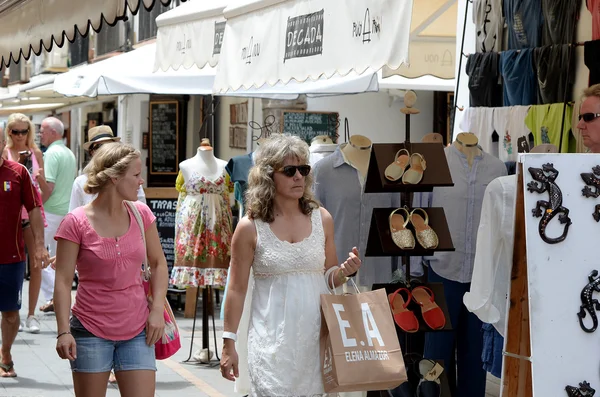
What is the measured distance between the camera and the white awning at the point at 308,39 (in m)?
6.29

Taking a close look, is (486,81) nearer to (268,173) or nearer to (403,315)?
(403,315)

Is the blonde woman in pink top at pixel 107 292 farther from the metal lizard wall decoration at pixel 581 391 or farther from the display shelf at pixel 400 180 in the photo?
the metal lizard wall decoration at pixel 581 391

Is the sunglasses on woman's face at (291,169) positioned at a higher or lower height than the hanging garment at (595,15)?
lower

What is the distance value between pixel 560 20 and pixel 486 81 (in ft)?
3.36

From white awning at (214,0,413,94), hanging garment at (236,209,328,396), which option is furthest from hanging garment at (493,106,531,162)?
hanging garment at (236,209,328,396)

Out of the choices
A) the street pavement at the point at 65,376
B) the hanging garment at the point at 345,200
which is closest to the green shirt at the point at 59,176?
the street pavement at the point at 65,376

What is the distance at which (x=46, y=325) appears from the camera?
1244cm

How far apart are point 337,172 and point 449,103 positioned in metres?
8.74

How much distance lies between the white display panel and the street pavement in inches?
139

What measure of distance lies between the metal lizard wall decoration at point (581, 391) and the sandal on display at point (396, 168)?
1.99m

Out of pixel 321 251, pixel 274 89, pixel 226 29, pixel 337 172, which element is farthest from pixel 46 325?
pixel 321 251

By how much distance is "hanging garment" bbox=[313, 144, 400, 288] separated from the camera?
7.29m

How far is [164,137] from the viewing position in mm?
20891

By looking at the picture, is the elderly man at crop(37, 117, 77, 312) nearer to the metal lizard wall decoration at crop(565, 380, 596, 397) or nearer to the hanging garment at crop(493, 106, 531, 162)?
the hanging garment at crop(493, 106, 531, 162)
